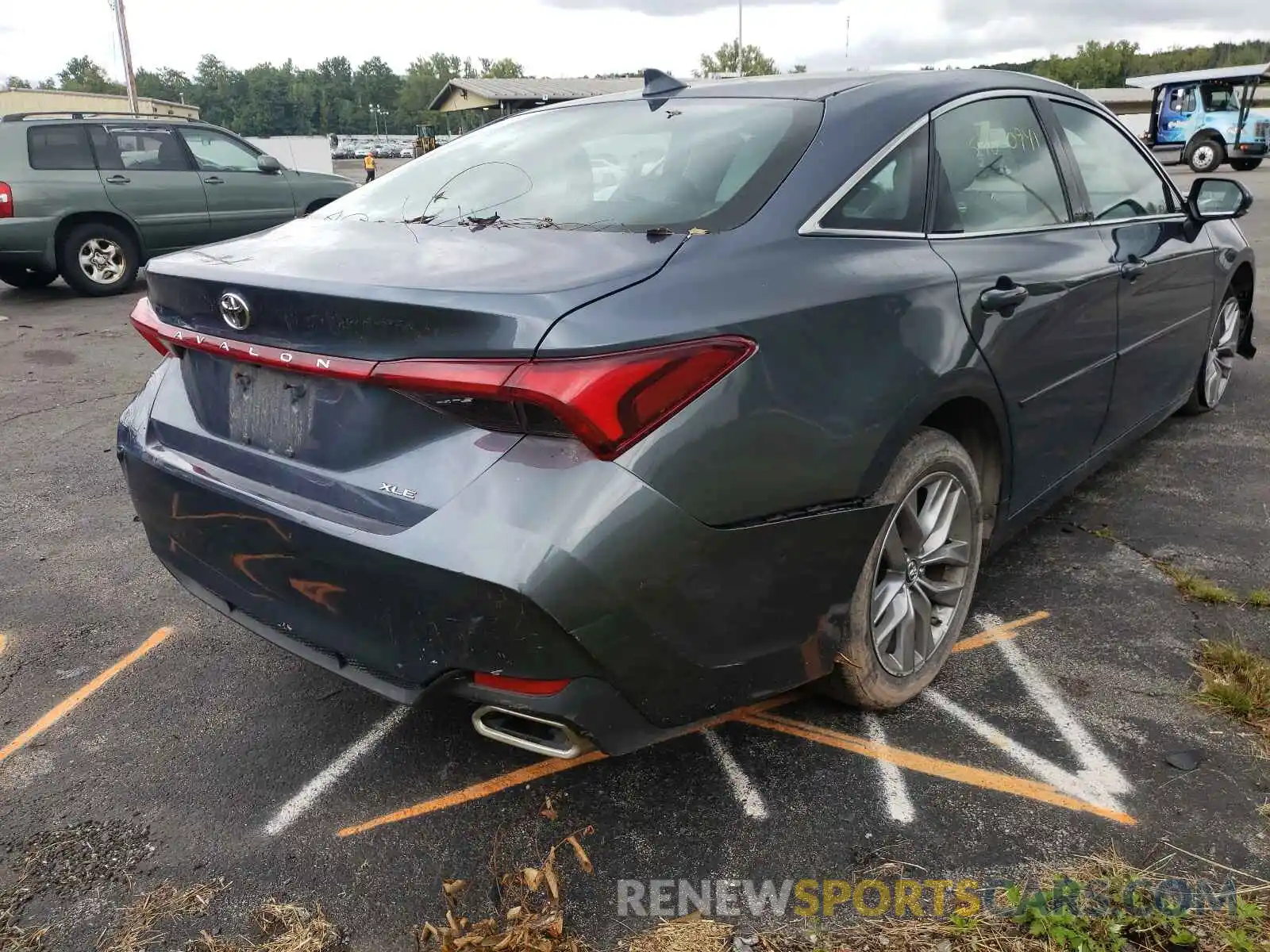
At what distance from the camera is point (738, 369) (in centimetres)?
186

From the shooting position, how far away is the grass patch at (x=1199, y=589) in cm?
312

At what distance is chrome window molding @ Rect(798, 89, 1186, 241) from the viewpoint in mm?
Result: 2217

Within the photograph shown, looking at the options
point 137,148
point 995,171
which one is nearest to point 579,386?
point 995,171

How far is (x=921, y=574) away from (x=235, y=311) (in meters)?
1.79

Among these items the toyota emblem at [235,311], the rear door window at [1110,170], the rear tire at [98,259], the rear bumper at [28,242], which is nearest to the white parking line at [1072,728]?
the rear door window at [1110,170]

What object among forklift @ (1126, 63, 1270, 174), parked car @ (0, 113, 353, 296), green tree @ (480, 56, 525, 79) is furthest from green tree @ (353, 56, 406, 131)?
parked car @ (0, 113, 353, 296)

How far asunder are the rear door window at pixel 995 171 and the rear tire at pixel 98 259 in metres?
9.52

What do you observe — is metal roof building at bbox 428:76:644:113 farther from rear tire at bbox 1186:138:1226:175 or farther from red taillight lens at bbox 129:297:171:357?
red taillight lens at bbox 129:297:171:357

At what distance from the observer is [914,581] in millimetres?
2533

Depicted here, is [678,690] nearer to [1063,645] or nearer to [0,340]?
[1063,645]

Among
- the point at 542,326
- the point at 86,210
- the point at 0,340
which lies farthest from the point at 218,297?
the point at 86,210

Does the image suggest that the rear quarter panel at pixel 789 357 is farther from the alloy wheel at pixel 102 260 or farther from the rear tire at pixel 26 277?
the rear tire at pixel 26 277

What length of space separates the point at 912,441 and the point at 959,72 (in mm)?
1308

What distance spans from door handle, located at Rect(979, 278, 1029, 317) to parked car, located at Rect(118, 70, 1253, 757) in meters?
0.02
